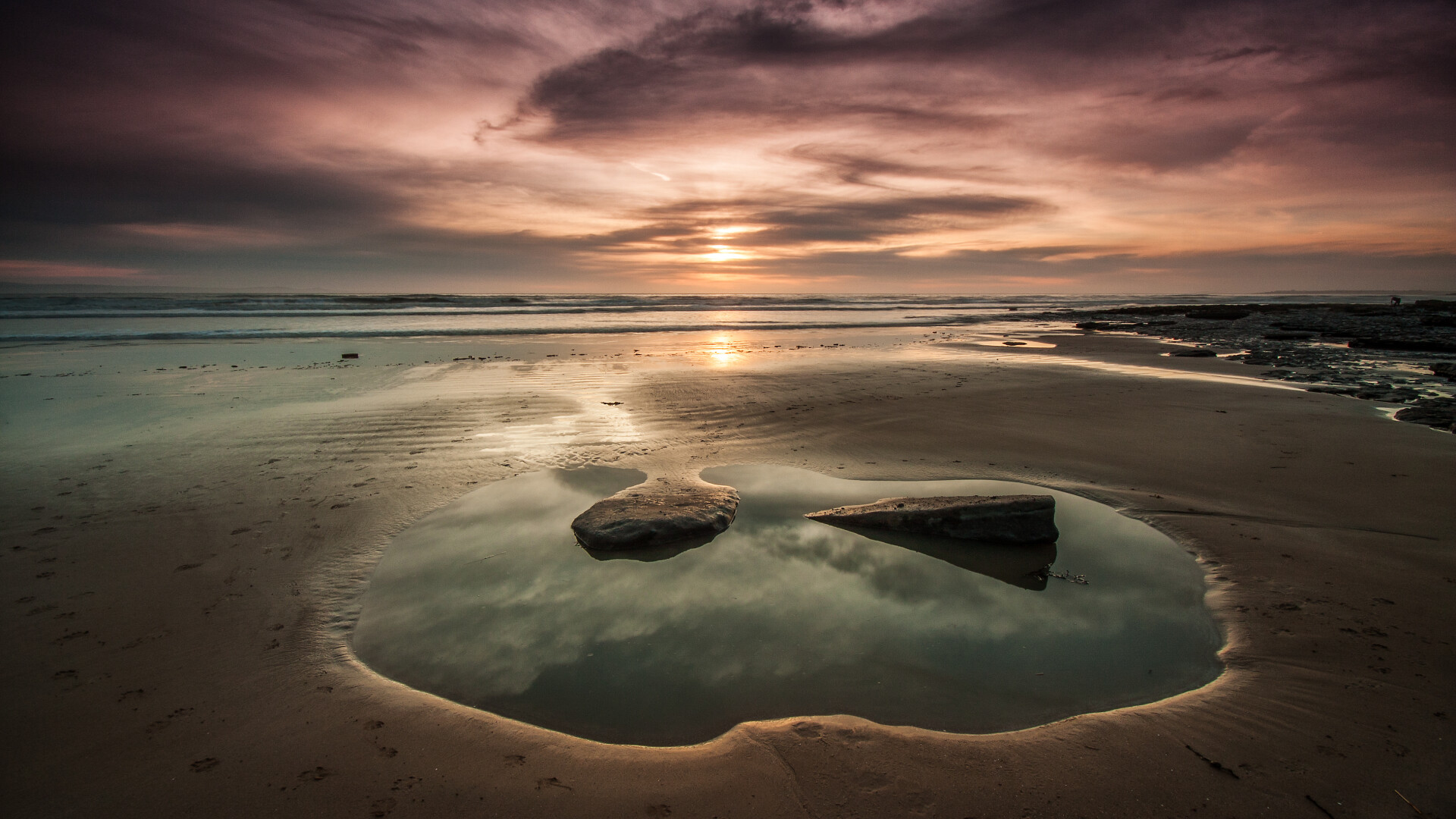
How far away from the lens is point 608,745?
8.29 ft

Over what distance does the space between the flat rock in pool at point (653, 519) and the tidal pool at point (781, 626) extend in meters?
0.16

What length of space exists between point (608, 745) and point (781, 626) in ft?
4.14

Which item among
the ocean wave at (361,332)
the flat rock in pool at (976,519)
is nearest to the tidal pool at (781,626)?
the flat rock in pool at (976,519)

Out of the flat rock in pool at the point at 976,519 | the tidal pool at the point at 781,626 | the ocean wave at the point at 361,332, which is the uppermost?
the ocean wave at the point at 361,332

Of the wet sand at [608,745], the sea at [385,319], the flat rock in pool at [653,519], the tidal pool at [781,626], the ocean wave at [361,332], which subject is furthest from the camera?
the sea at [385,319]

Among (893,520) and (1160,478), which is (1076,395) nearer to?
(1160,478)

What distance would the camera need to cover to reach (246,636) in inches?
132

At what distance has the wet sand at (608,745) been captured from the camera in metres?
2.30

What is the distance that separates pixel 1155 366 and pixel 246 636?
1702cm

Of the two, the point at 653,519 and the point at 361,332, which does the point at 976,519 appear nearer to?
the point at 653,519

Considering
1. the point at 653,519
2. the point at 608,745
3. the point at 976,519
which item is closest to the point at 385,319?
the point at 653,519

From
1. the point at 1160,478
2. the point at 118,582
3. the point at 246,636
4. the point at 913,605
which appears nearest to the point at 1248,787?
the point at 913,605

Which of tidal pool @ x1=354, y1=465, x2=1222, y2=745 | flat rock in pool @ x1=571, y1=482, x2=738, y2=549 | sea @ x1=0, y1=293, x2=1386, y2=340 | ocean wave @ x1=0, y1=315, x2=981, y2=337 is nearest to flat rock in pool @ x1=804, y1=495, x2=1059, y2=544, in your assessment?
tidal pool @ x1=354, y1=465, x2=1222, y2=745

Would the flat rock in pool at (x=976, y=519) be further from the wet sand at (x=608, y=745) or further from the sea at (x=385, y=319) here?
the sea at (x=385, y=319)
